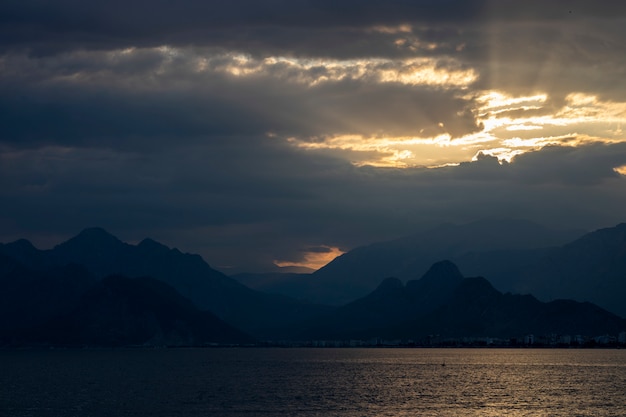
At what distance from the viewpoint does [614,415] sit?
540ft

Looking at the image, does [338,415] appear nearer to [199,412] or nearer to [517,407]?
[199,412]

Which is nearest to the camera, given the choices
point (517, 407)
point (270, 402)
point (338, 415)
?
point (338, 415)

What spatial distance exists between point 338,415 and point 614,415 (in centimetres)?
5239

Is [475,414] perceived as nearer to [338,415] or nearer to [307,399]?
[338,415]

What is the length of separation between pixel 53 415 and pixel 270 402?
47.4 meters

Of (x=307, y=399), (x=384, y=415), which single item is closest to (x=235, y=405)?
(x=307, y=399)

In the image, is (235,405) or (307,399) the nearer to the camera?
(235,405)

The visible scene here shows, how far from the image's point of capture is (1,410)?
564 feet

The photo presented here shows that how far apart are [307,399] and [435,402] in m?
29.3

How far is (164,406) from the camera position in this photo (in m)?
182

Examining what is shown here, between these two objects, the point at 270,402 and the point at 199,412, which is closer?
the point at 199,412

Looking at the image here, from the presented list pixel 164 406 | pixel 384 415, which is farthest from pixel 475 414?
pixel 164 406

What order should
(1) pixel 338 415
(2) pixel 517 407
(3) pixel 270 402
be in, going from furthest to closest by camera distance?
(3) pixel 270 402
(2) pixel 517 407
(1) pixel 338 415

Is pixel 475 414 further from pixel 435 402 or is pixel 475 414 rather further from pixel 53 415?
pixel 53 415
